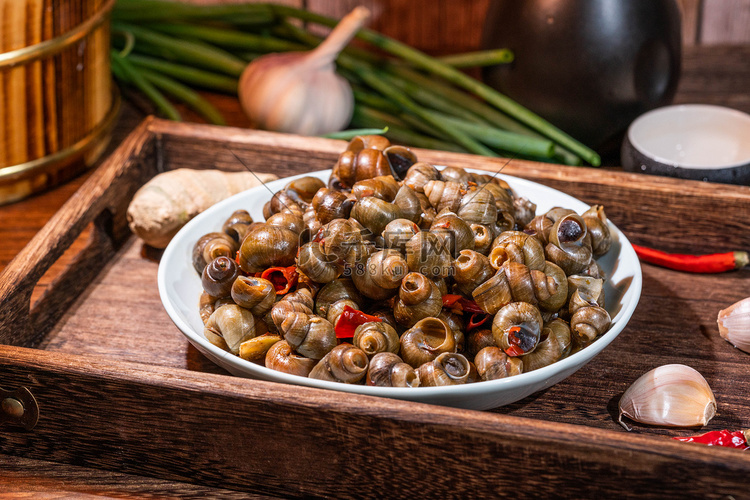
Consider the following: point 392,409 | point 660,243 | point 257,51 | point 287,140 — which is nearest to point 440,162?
point 287,140

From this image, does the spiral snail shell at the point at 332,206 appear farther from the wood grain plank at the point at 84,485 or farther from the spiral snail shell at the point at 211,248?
the wood grain plank at the point at 84,485

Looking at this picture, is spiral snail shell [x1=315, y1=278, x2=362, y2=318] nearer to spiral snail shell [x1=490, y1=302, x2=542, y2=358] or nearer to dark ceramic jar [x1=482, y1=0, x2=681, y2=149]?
spiral snail shell [x1=490, y1=302, x2=542, y2=358]

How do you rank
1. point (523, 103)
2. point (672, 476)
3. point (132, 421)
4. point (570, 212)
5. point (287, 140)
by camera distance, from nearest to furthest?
point (672, 476) → point (132, 421) → point (570, 212) → point (287, 140) → point (523, 103)

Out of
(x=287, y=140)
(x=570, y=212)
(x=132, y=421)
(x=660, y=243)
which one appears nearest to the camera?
(x=132, y=421)

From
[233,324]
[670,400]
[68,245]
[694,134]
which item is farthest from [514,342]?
[694,134]

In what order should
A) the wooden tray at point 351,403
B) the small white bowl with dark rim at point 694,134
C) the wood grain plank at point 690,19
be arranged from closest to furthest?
the wooden tray at point 351,403 → the small white bowl with dark rim at point 694,134 → the wood grain plank at point 690,19

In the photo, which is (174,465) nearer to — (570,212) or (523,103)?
(570,212)

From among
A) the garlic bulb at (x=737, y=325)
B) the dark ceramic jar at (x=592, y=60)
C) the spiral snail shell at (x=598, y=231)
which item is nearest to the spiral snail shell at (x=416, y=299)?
the spiral snail shell at (x=598, y=231)
